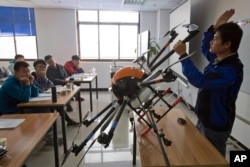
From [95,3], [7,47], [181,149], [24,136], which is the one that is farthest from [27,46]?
[181,149]

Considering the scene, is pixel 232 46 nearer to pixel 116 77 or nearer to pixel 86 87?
pixel 116 77

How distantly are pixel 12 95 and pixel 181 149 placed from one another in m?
2.09

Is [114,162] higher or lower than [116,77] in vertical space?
lower

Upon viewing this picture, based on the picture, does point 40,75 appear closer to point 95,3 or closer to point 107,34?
point 95,3

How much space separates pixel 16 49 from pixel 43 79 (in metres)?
3.85

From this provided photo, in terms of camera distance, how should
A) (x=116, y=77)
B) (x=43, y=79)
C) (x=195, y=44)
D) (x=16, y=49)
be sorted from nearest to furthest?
(x=116, y=77) < (x=43, y=79) < (x=195, y=44) < (x=16, y=49)

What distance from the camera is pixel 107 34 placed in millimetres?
6598

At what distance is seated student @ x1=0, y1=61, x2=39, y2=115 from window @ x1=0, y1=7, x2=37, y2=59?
4.37 m

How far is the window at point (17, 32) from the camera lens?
6.19 m

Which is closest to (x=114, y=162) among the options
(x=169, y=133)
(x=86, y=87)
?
(x=169, y=133)

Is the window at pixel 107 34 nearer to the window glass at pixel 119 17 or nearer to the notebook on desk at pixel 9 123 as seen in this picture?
the window glass at pixel 119 17

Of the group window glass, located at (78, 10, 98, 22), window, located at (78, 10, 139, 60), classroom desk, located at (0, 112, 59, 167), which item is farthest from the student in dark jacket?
classroom desk, located at (0, 112, 59, 167)

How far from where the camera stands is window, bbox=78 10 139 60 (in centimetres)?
641

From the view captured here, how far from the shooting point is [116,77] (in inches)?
37.8
